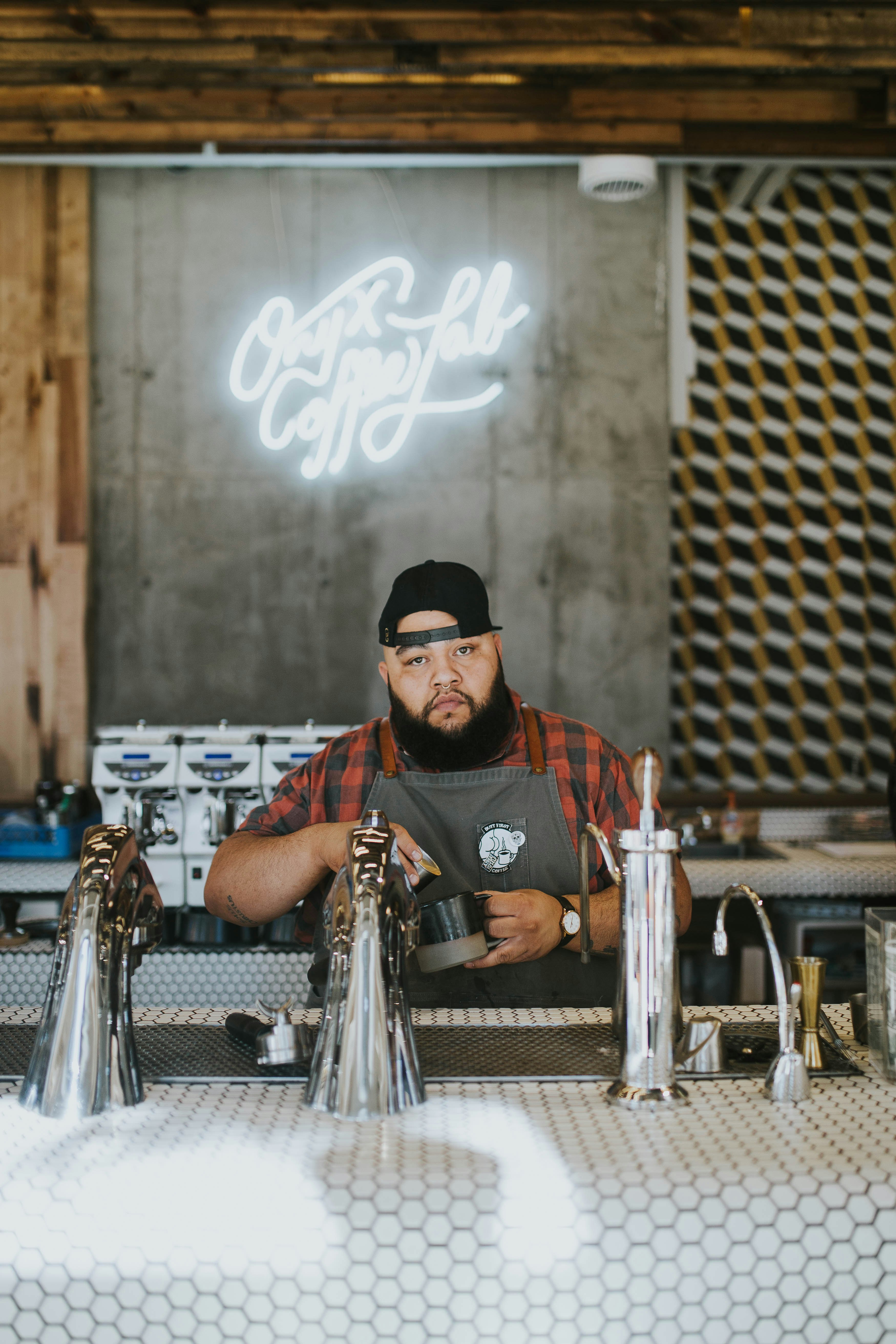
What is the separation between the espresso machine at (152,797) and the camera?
3516 millimetres

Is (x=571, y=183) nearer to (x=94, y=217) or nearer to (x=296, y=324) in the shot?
(x=296, y=324)

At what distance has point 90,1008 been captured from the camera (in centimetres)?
134

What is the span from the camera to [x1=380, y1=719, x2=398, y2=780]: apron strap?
247 cm

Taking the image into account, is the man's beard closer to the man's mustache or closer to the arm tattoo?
the man's mustache

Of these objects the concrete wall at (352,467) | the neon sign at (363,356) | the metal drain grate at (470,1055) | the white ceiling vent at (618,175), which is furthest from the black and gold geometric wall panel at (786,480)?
the metal drain grate at (470,1055)

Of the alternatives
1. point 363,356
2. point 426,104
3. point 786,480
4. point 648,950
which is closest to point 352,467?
point 363,356

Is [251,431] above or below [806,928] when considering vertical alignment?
above

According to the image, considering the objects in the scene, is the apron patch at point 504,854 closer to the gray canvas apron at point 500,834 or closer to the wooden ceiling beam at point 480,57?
the gray canvas apron at point 500,834

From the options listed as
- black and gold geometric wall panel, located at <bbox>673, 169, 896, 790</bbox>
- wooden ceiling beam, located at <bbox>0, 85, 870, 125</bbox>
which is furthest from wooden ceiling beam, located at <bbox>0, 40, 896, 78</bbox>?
black and gold geometric wall panel, located at <bbox>673, 169, 896, 790</bbox>

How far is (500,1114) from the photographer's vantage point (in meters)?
1.37

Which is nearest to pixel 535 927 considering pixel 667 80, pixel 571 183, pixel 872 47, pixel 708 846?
pixel 708 846

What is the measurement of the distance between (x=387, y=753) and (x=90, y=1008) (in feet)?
4.00

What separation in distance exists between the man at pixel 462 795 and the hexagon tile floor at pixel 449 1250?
100 centimetres

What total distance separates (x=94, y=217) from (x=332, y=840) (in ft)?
12.5
